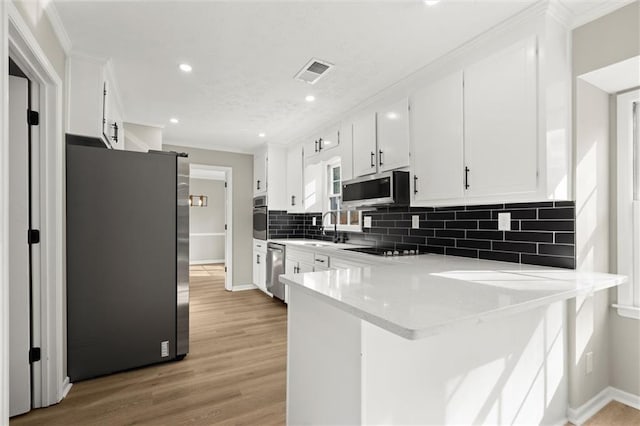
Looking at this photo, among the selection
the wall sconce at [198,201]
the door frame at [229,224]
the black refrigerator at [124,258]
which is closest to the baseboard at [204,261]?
the wall sconce at [198,201]

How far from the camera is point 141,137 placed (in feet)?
13.4

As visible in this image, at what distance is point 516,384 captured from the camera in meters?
1.50

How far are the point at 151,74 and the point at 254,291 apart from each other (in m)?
3.61

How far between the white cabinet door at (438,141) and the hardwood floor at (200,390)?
1.86 m

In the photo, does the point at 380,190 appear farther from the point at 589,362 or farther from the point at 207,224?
the point at 207,224

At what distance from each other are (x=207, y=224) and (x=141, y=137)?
16.6 ft

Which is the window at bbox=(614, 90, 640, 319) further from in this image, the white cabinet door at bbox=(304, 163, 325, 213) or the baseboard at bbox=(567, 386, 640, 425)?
the white cabinet door at bbox=(304, 163, 325, 213)

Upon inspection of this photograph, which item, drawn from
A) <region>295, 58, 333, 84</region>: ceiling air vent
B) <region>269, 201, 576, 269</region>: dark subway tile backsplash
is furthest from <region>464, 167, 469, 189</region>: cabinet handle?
<region>295, 58, 333, 84</region>: ceiling air vent

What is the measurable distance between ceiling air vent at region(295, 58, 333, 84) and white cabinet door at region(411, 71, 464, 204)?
30.4 inches

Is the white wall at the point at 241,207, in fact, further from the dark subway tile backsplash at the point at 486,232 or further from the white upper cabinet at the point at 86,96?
the white upper cabinet at the point at 86,96

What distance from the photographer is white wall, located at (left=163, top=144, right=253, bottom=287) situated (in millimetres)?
5297

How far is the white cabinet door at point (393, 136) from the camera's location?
2664 mm

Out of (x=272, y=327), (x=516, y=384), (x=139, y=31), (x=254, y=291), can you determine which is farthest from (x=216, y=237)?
(x=516, y=384)

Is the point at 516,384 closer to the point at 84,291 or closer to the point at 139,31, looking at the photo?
the point at 84,291
